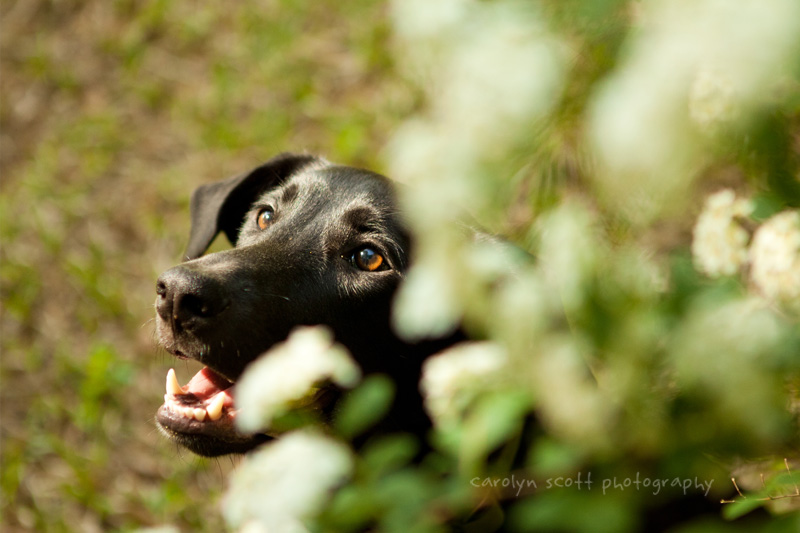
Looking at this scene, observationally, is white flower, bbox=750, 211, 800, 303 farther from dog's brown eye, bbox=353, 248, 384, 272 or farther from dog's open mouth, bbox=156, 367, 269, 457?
dog's open mouth, bbox=156, 367, 269, 457

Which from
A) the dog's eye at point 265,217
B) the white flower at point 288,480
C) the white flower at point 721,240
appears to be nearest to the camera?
the white flower at point 288,480

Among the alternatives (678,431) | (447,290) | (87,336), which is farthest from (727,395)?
(87,336)

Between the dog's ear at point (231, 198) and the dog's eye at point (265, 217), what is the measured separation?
0.18m

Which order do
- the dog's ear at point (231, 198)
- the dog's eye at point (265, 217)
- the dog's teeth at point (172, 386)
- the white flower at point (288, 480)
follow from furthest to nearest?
the dog's ear at point (231, 198)
the dog's eye at point (265, 217)
the dog's teeth at point (172, 386)
the white flower at point (288, 480)

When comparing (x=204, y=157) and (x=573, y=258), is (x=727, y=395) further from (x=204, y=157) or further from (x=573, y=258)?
(x=204, y=157)

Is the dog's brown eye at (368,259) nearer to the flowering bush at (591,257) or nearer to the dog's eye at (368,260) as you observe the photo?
the dog's eye at (368,260)

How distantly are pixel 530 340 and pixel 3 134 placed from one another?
511 centimetres

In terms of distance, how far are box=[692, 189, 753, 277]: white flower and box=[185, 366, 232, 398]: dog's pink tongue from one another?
1487 mm

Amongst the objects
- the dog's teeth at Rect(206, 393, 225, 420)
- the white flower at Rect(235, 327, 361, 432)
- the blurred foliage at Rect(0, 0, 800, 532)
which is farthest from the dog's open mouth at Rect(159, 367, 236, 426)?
the white flower at Rect(235, 327, 361, 432)

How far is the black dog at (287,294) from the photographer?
1.93m

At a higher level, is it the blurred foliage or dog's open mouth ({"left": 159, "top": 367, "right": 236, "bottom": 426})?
the blurred foliage

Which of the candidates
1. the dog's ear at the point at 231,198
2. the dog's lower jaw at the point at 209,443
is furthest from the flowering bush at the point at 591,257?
the dog's ear at the point at 231,198

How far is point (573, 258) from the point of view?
35.7 inches

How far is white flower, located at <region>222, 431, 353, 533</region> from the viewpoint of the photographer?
38.0 inches
